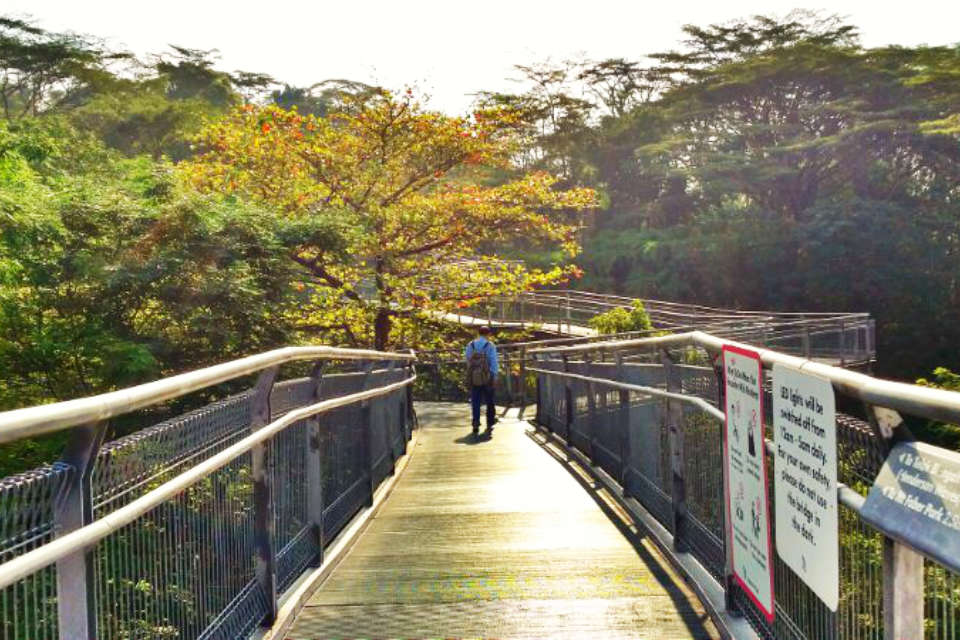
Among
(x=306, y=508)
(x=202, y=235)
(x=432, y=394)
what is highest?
(x=202, y=235)

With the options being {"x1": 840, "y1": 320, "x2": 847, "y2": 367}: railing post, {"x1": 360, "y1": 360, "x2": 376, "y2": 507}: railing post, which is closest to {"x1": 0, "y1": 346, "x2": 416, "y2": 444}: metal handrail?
{"x1": 360, "y1": 360, "x2": 376, "y2": 507}: railing post

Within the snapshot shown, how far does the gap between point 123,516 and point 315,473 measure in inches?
120

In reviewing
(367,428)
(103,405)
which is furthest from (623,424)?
(103,405)

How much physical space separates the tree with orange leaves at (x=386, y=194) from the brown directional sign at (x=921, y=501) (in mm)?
17330

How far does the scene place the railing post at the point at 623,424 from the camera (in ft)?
25.2

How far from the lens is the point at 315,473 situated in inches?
223

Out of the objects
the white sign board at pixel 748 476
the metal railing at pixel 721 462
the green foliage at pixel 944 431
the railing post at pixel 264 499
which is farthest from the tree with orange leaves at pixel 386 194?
the white sign board at pixel 748 476

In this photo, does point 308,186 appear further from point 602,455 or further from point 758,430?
point 758,430

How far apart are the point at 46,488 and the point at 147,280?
10596 millimetres

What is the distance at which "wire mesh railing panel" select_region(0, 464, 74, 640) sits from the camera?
6.82 feet

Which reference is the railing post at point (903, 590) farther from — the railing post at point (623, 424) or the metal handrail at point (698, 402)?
the railing post at point (623, 424)

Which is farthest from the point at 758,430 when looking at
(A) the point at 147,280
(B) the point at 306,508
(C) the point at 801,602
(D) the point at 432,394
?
(D) the point at 432,394

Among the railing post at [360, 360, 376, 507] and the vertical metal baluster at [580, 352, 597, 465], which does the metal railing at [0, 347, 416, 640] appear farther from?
the vertical metal baluster at [580, 352, 597, 465]

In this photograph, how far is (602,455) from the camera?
9453 millimetres
